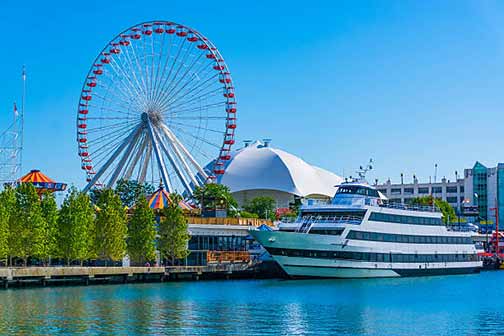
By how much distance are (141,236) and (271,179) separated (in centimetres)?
8761

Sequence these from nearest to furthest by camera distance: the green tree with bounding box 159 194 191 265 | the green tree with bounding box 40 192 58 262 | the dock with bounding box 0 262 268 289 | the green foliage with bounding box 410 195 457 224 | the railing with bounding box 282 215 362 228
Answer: the dock with bounding box 0 262 268 289
the green tree with bounding box 40 192 58 262
the railing with bounding box 282 215 362 228
the green tree with bounding box 159 194 191 265
the green foliage with bounding box 410 195 457 224

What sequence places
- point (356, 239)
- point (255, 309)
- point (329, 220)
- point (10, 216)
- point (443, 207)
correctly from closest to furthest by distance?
1. point (255, 309)
2. point (10, 216)
3. point (356, 239)
4. point (329, 220)
5. point (443, 207)

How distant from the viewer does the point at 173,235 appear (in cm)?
8750

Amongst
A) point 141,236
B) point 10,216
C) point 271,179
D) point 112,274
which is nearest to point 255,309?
point 112,274

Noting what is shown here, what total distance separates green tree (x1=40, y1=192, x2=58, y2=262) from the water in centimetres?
759

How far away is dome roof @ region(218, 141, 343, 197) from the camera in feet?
557

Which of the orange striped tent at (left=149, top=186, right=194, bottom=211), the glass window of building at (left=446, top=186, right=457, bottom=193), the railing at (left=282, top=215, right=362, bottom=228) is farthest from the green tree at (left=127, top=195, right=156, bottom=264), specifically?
the glass window of building at (left=446, top=186, right=457, bottom=193)

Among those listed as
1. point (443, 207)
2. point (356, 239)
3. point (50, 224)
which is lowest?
point (356, 239)

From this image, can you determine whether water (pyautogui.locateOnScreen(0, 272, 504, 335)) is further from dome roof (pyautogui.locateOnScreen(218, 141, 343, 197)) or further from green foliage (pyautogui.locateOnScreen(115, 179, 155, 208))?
dome roof (pyautogui.locateOnScreen(218, 141, 343, 197))

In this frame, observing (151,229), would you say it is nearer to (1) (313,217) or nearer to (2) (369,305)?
(1) (313,217)

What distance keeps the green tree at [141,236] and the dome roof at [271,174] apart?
85142 mm

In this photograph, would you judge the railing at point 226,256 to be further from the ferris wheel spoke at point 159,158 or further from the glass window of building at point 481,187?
the glass window of building at point 481,187

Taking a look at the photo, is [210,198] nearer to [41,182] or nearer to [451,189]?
[41,182]

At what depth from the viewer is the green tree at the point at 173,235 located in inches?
3440
